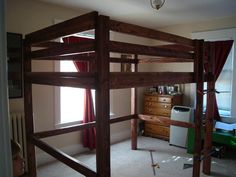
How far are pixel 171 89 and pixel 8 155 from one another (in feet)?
14.0

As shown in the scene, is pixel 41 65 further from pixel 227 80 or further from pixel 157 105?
pixel 227 80

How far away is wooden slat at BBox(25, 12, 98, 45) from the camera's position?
51.7 inches

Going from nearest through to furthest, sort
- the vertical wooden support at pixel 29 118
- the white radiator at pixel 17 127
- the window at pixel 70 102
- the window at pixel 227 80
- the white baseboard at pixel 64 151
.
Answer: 1. the vertical wooden support at pixel 29 118
2. the white radiator at pixel 17 127
3. the white baseboard at pixel 64 151
4. the window at pixel 70 102
5. the window at pixel 227 80

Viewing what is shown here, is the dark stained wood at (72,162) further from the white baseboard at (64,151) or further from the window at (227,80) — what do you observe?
the window at (227,80)

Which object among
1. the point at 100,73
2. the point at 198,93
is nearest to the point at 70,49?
the point at 100,73

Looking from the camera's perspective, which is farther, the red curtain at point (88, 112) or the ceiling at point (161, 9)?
the red curtain at point (88, 112)

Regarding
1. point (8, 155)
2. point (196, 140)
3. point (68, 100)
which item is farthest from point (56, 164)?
point (8, 155)

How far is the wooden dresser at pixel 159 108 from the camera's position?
433 cm

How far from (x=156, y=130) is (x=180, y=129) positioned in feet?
2.17

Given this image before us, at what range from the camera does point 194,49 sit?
7.39 feet

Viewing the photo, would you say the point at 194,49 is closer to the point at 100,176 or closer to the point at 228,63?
the point at 100,176

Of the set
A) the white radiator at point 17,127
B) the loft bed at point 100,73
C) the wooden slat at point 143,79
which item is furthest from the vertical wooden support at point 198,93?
the white radiator at point 17,127

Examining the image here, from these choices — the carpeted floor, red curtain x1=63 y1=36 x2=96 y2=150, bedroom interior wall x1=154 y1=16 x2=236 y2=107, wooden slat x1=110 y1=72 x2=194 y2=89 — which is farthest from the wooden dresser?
wooden slat x1=110 y1=72 x2=194 y2=89

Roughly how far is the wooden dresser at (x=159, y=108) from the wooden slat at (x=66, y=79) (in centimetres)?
291
